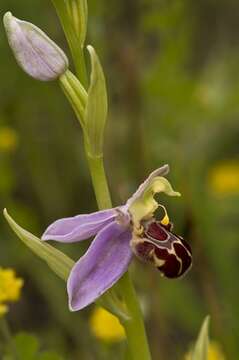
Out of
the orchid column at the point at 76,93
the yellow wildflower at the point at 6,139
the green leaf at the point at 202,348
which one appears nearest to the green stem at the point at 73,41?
the orchid column at the point at 76,93

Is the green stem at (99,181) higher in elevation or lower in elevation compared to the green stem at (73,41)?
lower

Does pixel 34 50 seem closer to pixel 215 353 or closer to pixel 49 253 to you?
pixel 49 253

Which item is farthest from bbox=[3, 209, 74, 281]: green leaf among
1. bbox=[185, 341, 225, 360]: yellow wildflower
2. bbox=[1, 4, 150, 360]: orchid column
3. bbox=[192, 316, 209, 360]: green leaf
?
bbox=[185, 341, 225, 360]: yellow wildflower

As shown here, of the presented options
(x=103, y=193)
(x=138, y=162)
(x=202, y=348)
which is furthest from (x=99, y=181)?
(x=138, y=162)

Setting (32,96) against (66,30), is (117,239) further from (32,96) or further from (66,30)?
(32,96)

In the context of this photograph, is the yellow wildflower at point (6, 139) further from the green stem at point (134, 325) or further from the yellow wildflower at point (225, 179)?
the green stem at point (134, 325)

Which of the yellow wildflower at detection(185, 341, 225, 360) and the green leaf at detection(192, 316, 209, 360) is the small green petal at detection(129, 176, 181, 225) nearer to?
the green leaf at detection(192, 316, 209, 360)

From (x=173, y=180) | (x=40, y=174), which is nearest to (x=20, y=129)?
(x=40, y=174)

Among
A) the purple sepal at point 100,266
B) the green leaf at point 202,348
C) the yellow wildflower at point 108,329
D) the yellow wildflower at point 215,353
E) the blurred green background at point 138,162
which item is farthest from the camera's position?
the blurred green background at point 138,162

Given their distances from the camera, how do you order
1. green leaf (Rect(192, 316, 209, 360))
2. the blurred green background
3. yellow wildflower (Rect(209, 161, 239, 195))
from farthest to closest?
yellow wildflower (Rect(209, 161, 239, 195)) → the blurred green background → green leaf (Rect(192, 316, 209, 360))
